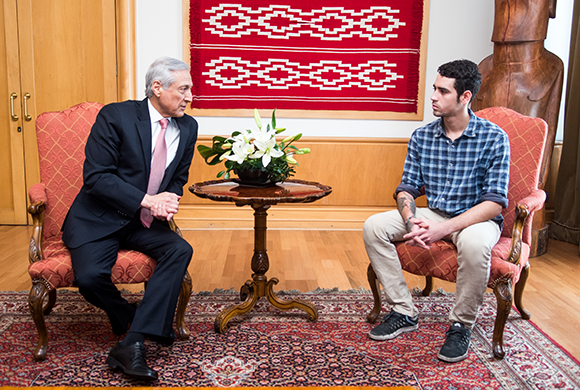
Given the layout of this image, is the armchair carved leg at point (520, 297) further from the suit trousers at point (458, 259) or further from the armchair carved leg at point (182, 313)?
the armchair carved leg at point (182, 313)

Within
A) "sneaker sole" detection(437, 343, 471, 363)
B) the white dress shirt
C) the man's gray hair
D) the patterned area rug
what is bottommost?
the patterned area rug

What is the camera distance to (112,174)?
2.05 m

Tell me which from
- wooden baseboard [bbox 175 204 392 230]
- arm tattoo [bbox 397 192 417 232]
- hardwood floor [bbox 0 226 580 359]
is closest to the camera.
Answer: arm tattoo [bbox 397 192 417 232]

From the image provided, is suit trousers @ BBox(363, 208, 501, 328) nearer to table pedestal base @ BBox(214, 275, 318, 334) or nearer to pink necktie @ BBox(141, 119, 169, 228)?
table pedestal base @ BBox(214, 275, 318, 334)

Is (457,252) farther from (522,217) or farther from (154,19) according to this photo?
(154,19)

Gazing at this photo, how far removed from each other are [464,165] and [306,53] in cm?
218

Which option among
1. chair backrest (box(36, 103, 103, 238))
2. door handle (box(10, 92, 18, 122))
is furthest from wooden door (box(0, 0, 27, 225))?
chair backrest (box(36, 103, 103, 238))

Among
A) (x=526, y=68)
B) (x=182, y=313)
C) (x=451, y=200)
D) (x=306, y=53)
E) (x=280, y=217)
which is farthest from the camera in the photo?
(x=280, y=217)

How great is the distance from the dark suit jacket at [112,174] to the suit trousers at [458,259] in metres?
1.08

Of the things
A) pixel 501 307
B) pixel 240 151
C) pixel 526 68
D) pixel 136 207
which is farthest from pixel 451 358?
pixel 526 68

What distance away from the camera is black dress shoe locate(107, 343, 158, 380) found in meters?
1.79

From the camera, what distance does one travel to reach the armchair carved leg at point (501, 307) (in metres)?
2.04

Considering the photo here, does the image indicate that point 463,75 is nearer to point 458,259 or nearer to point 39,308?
Result: point 458,259

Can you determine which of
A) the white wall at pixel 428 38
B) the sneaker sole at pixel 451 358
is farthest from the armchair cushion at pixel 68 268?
the white wall at pixel 428 38
